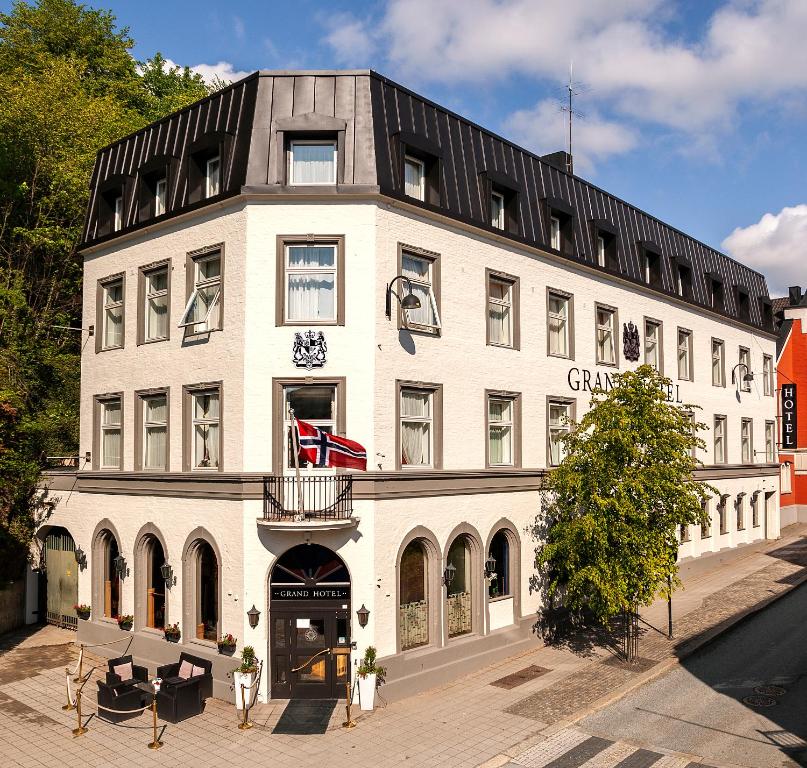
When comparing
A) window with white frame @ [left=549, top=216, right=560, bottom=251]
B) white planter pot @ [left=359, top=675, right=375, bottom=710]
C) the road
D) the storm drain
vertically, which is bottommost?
the storm drain

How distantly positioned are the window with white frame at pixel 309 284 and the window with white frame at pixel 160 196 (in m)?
5.27

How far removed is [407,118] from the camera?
1942 centimetres

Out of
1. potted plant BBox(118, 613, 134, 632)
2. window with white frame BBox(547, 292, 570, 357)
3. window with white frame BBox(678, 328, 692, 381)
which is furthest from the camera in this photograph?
window with white frame BBox(678, 328, 692, 381)

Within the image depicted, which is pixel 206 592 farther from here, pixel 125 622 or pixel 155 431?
pixel 155 431

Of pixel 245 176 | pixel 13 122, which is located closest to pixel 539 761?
pixel 245 176

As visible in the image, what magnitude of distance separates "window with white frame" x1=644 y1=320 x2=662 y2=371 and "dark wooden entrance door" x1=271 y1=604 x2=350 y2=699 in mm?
16016

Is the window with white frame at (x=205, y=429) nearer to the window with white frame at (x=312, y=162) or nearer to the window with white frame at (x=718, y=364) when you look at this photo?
the window with white frame at (x=312, y=162)

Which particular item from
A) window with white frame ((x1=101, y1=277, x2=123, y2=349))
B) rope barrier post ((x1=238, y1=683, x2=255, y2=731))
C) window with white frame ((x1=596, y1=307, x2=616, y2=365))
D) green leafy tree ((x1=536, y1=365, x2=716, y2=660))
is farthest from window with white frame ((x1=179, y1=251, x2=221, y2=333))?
window with white frame ((x1=596, y1=307, x2=616, y2=365))

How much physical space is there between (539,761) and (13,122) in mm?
28190

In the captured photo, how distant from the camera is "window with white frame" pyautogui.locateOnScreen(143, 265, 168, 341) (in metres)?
20.7

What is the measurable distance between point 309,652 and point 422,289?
8985 millimetres

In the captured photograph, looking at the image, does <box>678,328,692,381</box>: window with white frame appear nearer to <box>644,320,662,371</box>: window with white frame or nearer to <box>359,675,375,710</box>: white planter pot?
<box>644,320,662,371</box>: window with white frame

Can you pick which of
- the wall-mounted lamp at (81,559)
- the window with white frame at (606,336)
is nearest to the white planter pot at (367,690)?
the wall-mounted lamp at (81,559)

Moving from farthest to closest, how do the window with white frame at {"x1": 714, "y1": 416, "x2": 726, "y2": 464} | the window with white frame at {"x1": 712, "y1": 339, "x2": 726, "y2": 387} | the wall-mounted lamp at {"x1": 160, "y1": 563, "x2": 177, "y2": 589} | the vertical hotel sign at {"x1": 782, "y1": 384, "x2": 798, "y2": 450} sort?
1. the vertical hotel sign at {"x1": 782, "y1": 384, "x2": 798, "y2": 450}
2. the window with white frame at {"x1": 712, "y1": 339, "x2": 726, "y2": 387}
3. the window with white frame at {"x1": 714, "y1": 416, "x2": 726, "y2": 464}
4. the wall-mounted lamp at {"x1": 160, "y1": 563, "x2": 177, "y2": 589}
